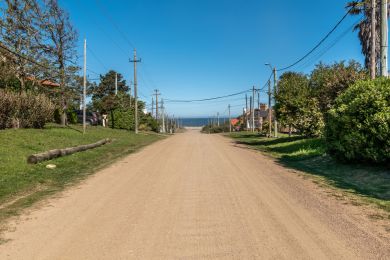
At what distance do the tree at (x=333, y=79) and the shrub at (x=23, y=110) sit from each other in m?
17.8

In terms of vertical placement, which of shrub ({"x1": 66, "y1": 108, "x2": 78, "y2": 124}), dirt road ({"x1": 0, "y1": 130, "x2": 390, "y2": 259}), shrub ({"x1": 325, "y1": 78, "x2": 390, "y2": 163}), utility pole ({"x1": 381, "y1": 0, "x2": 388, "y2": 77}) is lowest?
dirt road ({"x1": 0, "y1": 130, "x2": 390, "y2": 259})

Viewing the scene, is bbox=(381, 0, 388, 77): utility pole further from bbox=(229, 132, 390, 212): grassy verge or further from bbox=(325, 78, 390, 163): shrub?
bbox=(229, 132, 390, 212): grassy verge

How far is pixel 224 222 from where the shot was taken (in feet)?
21.4

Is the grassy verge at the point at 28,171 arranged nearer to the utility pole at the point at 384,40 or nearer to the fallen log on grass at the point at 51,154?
the fallen log on grass at the point at 51,154

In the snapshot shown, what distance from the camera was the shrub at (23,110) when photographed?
22.4 metres

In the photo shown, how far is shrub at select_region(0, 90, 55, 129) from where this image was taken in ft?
73.4

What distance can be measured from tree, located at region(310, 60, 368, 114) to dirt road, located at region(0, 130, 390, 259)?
14.5m

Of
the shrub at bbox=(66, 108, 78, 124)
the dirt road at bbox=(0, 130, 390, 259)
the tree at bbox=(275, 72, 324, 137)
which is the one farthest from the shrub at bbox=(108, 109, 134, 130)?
the dirt road at bbox=(0, 130, 390, 259)

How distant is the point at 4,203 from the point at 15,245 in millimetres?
3124

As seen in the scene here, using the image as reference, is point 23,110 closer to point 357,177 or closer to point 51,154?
point 51,154

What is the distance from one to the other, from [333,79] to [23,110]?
18433mm

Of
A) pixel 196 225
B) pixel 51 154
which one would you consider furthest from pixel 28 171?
pixel 196 225

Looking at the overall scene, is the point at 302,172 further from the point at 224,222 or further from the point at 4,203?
the point at 4,203

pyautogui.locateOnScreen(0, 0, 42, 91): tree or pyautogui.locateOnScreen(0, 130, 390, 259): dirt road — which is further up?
pyautogui.locateOnScreen(0, 0, 42, 91): tree
